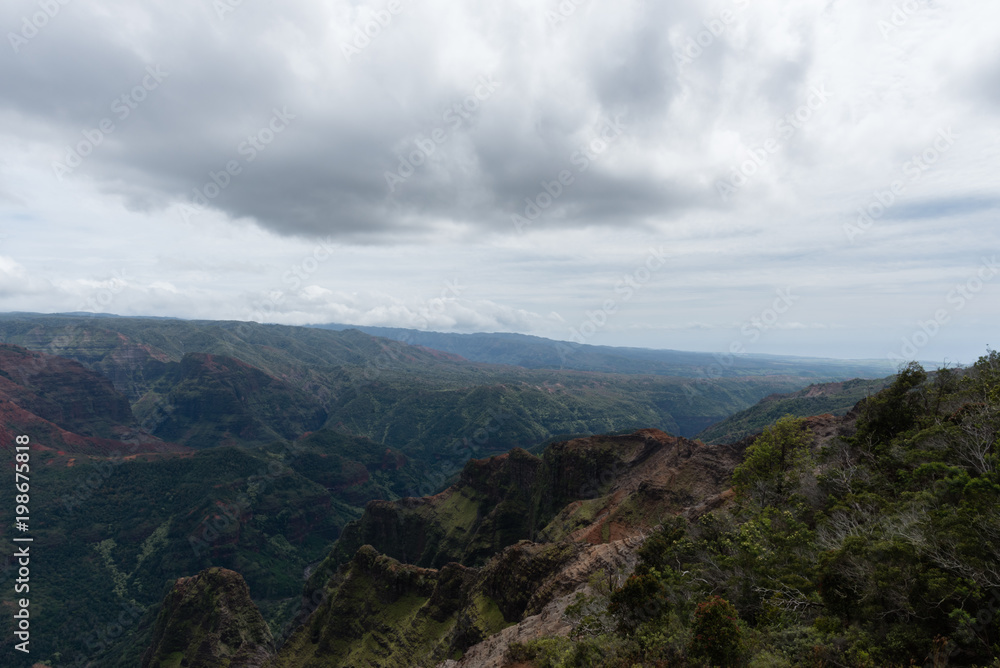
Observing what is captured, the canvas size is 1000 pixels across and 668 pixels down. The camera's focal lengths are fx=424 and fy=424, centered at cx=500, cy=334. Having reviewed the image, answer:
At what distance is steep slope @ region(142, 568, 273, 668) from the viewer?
66.9 meters

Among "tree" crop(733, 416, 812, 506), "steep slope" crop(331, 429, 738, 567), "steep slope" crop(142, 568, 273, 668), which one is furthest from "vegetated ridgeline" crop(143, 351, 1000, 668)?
"steep slope" crop(142, 568, 273, 668)

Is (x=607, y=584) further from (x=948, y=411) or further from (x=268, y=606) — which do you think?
(x=268, y=606)

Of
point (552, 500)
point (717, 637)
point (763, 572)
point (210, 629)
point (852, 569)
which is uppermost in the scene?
point (852, 569)

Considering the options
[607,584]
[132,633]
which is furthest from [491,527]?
[132,633]

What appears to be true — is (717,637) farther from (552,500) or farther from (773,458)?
(552,500)

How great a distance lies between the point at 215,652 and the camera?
66.1 metres

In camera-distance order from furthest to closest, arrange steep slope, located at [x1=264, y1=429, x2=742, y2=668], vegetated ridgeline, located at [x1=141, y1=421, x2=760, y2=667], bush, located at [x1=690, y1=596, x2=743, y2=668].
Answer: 1. vegetated ridgeline, located at [x1=141, y1=421, x2=760, y2=667]
2. steep slope, located at [x1=264, y1=429, x2=742, y2=668]
3. bush, located at [x1=690, y1=596, x2=743, y2=668]

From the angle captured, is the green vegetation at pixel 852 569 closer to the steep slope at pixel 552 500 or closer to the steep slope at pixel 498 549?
the steep slope at pixel 498 549

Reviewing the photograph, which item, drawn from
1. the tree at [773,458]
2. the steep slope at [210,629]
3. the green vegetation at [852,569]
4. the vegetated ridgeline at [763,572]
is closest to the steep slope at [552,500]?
the vegetated ridgeline at [763,572]

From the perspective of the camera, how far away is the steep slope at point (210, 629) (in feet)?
219

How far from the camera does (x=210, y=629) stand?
6956cm

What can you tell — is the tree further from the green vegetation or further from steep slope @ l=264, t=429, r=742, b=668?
steep slope @ l=264, t=429, r=742, b=668

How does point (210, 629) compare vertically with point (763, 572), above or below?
below

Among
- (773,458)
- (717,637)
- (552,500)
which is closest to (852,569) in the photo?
(717,637)
